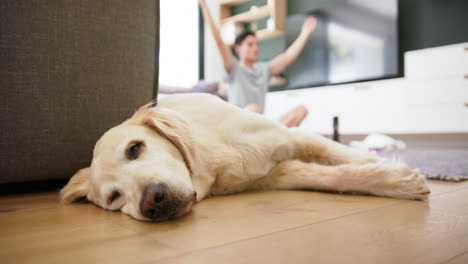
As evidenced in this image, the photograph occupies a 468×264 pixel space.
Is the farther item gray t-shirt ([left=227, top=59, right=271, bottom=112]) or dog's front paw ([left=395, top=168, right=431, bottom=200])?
gray t-shirt ([left=227, top=59, right=271, bottom=112])

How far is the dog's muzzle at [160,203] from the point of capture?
90 cm

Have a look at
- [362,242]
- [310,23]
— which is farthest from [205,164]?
[310,23]

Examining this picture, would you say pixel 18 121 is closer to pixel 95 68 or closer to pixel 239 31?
pixel 95 68

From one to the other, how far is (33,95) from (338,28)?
5.30m

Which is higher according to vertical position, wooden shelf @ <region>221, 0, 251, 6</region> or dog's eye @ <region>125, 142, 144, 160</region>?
wooden shelf @ <region>221, 0, 251, 6</region>

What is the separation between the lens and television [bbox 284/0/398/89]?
5.09 metres

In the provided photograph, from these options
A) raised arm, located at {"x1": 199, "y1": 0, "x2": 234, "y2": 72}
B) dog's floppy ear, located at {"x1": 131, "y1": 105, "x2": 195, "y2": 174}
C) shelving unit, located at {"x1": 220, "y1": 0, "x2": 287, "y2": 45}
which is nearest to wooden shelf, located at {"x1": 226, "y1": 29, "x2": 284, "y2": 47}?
shelving unit, located at {"x1": 220, "y1": 0, "x2": 287, "y2": 45}

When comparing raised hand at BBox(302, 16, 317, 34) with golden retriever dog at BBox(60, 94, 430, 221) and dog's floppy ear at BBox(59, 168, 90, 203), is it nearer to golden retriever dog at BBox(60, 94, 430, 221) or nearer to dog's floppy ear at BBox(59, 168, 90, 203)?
golden retriever dog at BBox(60, 94, 430, 221)

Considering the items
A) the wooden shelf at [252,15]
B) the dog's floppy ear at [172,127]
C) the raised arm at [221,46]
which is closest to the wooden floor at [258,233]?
the dog's floppy ear at [172,127]

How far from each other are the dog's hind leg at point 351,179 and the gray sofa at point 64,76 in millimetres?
747

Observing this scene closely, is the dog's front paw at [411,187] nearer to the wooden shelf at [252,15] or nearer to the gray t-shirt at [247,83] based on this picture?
the gray t-shirt at [247,83]

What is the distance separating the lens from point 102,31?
1441 mm

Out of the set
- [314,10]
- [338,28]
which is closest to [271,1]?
[314,10]

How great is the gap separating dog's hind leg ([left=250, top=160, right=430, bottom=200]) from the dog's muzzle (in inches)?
20.4
